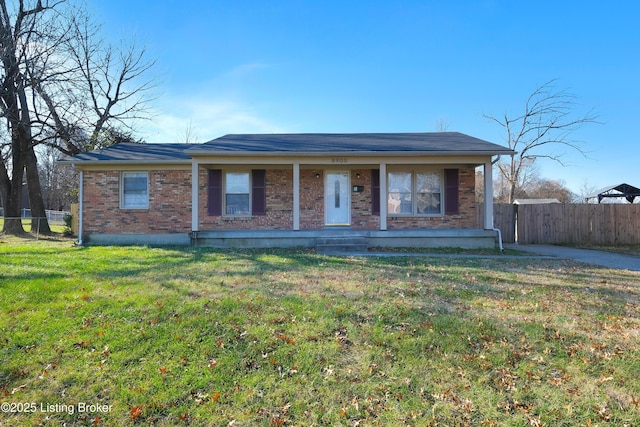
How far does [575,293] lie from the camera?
16.9ft

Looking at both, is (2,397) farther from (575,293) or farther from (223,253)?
(575,293)

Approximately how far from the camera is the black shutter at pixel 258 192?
1109 cm

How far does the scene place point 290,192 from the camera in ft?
36.9

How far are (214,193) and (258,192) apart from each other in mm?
1491

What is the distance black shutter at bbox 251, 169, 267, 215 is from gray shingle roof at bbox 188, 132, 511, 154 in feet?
3.40

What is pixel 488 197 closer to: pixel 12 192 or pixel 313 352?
pixel 313 352

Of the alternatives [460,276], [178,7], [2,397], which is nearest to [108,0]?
[178,7]

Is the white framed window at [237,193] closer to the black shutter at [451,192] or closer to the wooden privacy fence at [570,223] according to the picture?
the black shutter at [451,192]

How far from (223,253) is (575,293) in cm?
744

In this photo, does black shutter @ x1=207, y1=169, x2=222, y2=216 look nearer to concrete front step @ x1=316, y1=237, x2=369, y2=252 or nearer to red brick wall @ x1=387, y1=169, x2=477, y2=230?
concrete front step @ x1=316, y1=237, x2=369, y2=252

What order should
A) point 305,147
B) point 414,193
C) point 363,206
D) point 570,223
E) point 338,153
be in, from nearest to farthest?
point 338,153 → point 305,147 → point 363,206 → point 414,193 → point 570,223

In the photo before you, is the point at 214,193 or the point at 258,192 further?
the point at 258,192

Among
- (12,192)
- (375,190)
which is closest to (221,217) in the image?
(375,190)

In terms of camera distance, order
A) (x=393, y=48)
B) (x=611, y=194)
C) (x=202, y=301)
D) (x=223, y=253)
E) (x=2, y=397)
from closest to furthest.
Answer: (x=2, y=397) → (x=202, y=301) → (x=223, y=253) → (x=393, y=48) → (x=611, y=194)
